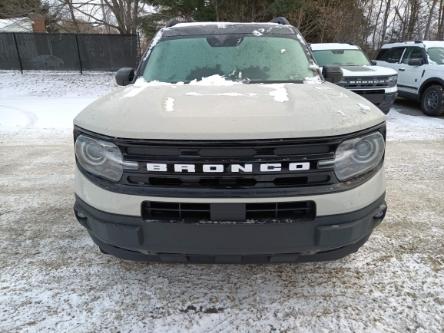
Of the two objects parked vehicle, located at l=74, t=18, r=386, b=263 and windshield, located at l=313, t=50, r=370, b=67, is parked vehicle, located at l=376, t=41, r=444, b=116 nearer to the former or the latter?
windshield, located at l=313, t=50, r=370, b=67

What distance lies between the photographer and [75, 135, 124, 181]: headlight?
6.82ft

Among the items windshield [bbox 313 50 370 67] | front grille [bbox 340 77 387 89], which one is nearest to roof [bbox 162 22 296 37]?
front grille [bbox 340 77 387 89]

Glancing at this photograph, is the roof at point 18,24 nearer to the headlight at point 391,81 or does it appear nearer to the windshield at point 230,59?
the headlight at point 391,81

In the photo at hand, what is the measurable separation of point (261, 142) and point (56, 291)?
6.04ft

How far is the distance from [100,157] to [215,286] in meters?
1.24

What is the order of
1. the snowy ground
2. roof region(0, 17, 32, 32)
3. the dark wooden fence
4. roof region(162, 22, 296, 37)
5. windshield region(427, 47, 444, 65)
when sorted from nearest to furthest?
→ the snowy ground → roof region(162, 22, 296, 37) → windshield region(427, 47, 444, 65) → the dark wooden fence → roof region(0, 17, 32, 32)

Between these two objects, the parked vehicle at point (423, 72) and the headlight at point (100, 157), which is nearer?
the headlight at point (100, 157)

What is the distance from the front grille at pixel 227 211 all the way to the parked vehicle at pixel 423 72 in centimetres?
882

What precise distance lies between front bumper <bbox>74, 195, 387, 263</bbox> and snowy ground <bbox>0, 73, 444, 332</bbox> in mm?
474

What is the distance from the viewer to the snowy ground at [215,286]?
7.65 feet

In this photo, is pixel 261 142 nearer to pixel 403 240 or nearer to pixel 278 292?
pixel 278 292

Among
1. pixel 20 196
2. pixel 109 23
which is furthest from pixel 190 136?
pixel 109 23

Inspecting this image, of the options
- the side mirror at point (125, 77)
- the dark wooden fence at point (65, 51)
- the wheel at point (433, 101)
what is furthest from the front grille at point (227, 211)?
the dark wooden fence at point (65, 51)

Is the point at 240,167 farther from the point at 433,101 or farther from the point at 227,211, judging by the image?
the point at 433,101
